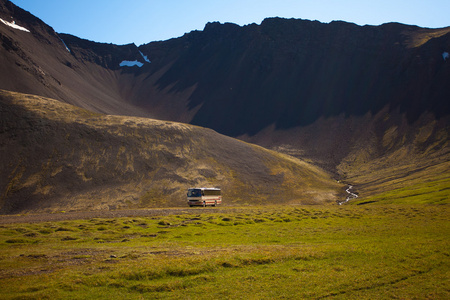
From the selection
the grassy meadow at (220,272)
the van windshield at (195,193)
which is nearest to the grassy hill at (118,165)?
the van windshield at (195,193)

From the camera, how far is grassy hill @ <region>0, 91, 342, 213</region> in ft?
256

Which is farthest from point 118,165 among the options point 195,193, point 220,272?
point 220,272

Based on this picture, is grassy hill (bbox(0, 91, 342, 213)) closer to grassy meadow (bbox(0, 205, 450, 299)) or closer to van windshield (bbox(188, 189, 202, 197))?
van windshield (bbox(188, 189, 202, 197))

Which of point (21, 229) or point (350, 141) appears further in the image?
point (350, 141)

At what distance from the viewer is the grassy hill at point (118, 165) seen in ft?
256

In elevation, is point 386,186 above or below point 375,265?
below

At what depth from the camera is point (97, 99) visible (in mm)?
197750

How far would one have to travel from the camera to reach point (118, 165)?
9212 cm

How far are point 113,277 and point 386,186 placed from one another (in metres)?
109

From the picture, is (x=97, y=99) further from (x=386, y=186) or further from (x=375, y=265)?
(x=375, y=265)

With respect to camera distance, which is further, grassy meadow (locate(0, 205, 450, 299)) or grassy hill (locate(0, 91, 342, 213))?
grassy hill (locate(0, 91, 342, 213))

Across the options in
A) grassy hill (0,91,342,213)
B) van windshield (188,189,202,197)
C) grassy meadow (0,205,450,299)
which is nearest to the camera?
grassy meadow (0,205,450,299)

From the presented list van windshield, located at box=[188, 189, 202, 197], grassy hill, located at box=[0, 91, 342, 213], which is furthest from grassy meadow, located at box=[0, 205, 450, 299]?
grassy hill, located at box=[0, 91, 342, 213]

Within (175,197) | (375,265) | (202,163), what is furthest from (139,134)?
(375,265)
